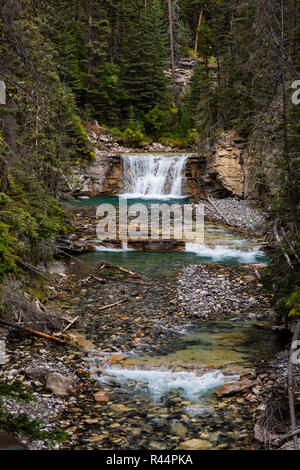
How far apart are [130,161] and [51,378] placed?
2508 centimetres

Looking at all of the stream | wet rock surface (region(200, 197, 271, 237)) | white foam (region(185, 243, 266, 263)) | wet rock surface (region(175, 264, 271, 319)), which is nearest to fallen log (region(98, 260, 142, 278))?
the stream

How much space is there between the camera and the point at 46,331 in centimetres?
747

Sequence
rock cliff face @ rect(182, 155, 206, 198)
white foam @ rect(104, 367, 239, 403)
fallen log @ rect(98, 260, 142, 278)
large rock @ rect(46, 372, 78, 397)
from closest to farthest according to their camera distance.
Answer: large rock @ rect(46, 372, 78, 397)
white foam @ rect(104, 367, 239, 403)
fallen log @ rect(98, 260, 142, 278)
rock cliff face @ rect(182, 155, 206, 198)

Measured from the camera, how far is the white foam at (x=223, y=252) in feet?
47.3

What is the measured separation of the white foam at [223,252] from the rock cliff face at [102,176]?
1490cm

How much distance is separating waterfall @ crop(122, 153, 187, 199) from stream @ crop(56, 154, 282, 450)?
1564 cm

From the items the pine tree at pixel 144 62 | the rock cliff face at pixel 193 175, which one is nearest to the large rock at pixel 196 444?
the rock cliff face at pixel 193 175

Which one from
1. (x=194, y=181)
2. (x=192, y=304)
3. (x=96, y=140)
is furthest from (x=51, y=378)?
(x=96, y=140)

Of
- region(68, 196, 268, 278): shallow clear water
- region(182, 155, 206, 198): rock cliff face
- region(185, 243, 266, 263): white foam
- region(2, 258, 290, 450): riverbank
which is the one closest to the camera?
region(2, 258, 290, 450): riverbank

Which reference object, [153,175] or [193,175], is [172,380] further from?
[153,175]

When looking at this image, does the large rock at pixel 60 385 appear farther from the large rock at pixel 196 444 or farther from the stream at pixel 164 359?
the large rock at pixel 196 444

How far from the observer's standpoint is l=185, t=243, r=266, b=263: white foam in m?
14.4

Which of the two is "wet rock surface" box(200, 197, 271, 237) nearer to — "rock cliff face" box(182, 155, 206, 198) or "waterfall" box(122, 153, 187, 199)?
"rock cliff face" box(182, 155, 206, 198)

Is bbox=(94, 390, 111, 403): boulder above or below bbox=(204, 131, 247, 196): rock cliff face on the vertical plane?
below
